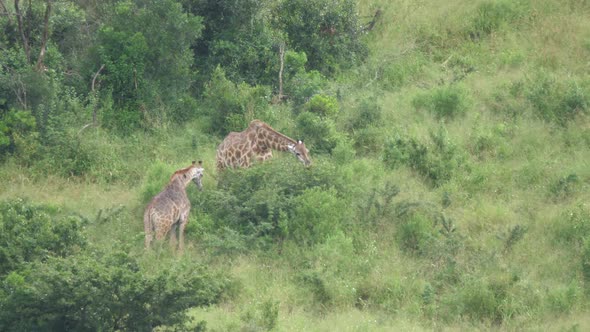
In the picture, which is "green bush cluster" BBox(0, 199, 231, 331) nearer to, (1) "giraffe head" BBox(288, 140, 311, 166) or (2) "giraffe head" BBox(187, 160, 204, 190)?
(2) "giraffe head" BBox(187, 160, 204, 190)

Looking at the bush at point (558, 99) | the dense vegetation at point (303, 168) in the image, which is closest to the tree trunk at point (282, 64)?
the dense vegetation at point (303, 168)

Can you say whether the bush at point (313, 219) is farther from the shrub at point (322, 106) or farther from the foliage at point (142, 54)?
the foliage at point (142, 54)

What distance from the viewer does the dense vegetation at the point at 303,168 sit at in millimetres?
12836

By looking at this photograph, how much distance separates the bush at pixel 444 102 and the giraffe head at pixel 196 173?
4691 millimetres

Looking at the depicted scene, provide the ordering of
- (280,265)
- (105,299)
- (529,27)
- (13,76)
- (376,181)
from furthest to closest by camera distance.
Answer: (529,27) < (13,76) < (376,181) < (280,265) < (105,299)

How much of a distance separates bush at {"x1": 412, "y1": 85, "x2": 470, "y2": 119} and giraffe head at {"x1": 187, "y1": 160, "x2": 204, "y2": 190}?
185 inches

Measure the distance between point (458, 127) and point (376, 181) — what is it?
256 cm

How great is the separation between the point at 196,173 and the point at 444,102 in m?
5.09

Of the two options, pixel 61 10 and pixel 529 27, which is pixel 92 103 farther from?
pixel 529 27

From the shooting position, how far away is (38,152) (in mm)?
17094

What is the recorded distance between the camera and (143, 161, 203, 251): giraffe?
1455cm

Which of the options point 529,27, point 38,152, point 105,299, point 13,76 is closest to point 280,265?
point 105,299

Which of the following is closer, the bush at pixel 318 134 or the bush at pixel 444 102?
the bush at pixel 318 134

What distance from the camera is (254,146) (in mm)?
16750
